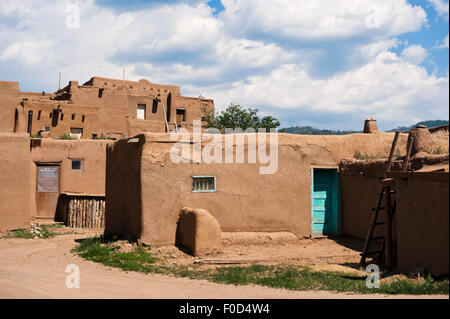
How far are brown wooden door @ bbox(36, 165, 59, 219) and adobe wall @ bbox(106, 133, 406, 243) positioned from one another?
5.91m

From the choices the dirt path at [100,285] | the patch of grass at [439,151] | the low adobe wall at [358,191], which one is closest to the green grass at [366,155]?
the low adobe wall at [358,191]

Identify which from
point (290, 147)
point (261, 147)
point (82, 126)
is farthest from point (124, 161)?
point (82, 126)

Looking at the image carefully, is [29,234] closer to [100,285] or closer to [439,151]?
[100,285]

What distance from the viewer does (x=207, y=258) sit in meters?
10.6

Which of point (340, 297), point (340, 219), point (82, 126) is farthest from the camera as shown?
point (82, 126)

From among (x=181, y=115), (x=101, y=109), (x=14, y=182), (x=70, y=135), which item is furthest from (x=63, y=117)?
(x=14, y=182)

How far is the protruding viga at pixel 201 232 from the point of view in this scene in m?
10.9

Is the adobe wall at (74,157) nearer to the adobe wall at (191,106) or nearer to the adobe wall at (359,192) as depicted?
the adobe wall at (359,192)

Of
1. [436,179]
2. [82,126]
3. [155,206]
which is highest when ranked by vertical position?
[82,126]

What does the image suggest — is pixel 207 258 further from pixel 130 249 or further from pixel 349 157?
pixel 349 157

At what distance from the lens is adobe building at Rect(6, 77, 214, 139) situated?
25.4m

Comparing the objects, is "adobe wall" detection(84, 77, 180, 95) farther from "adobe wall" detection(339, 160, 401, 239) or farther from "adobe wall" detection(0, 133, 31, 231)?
"adobe wall" detection(339, 160, 401, 239)

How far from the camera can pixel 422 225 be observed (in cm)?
829

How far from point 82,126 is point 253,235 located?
1690 cm
